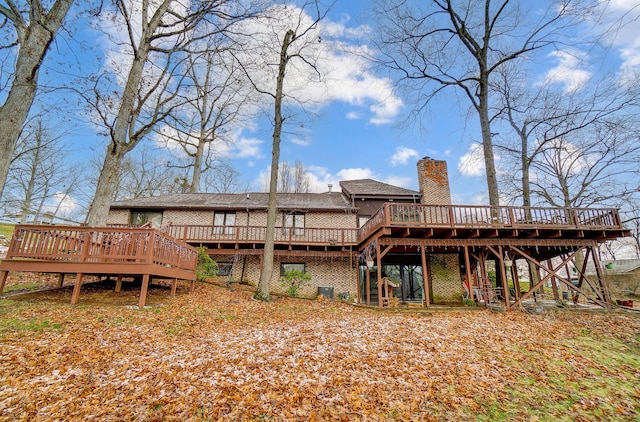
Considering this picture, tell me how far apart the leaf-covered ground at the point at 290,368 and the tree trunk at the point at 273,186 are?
3760 millimetres

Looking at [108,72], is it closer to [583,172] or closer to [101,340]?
[101,340]

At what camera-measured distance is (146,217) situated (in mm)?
17312

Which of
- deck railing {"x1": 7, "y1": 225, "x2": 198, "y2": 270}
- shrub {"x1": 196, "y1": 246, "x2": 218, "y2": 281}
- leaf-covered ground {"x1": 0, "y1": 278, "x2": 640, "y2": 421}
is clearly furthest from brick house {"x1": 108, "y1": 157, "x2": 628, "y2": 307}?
deck railing {"x1": 7, "y1": 225, "x2": 198, "y2": 270}

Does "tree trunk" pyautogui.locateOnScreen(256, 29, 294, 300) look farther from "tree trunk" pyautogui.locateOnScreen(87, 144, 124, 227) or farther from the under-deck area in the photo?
"tree trunk" pyautogui.locateOnScreen(87, 144, 124, 227)

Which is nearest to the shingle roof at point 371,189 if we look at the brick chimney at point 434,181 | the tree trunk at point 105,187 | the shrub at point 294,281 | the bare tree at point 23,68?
the brick chimney at point 434,181

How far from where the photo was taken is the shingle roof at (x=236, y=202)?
16.9 m

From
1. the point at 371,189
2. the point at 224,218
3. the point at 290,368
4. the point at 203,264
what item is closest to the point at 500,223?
the point at 371,189

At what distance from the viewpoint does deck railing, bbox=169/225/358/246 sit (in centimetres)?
1562

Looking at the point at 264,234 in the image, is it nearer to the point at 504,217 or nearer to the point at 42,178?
the point at 504,217

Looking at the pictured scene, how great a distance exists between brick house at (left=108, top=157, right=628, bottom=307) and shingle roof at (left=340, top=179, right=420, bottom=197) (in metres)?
0.06

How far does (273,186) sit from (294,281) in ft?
18.8

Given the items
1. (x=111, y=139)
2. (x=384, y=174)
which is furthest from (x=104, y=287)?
(x=384, y=174)

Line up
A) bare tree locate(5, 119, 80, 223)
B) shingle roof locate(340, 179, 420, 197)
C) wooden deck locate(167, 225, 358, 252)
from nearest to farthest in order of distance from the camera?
wooden deck locate(167, 225, 358, 252), shingle roof locate(340, 179, 420, 197), bare tree locate(5, 119, 80, 223)

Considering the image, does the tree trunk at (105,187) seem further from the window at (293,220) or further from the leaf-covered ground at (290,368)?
the window at (293,220)
